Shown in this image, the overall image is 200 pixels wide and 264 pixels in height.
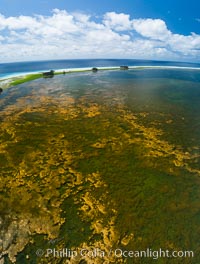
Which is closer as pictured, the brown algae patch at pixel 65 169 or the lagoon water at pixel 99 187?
the lagoon water at pixel 99 187

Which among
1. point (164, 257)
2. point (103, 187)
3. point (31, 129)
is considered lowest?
point (164, 257)

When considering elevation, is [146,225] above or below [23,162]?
below

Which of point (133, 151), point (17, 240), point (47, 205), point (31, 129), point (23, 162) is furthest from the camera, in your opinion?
point (31, 129)

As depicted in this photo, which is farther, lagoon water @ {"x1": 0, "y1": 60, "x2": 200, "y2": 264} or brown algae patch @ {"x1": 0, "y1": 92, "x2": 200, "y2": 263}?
brown algae patch @ {"x1": 0, "y1": 92, "x2": 200, "y2": 263}

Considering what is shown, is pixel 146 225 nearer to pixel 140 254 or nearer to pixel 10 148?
pixel 140 254

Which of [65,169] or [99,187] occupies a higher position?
[65,169]

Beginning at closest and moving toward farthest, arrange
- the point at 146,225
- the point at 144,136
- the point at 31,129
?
1. the point at 146,225
2. the point at 144,136
3. the point at 31,129

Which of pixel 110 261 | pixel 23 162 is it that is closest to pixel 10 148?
pixel 23 162

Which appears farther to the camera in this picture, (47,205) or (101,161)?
(101,161)
